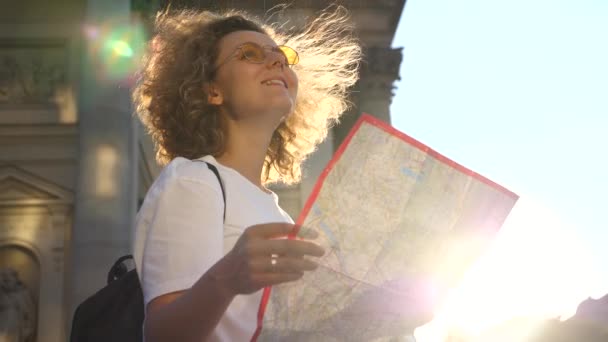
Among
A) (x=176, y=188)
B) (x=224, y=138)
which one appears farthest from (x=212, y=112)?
(x=176, y=188)

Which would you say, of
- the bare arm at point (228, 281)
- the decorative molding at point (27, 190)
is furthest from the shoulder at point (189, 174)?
the decorative molding at point (27, 190)

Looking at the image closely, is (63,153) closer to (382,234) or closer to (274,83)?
(274,83)

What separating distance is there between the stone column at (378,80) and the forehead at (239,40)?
47.5ft

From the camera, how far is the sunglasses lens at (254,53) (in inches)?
102

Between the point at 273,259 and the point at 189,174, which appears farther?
the point at 189,174

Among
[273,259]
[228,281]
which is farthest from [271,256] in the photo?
[228,281]

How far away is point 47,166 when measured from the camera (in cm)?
1327

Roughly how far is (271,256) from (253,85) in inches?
40.6

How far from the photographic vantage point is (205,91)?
2.70 m

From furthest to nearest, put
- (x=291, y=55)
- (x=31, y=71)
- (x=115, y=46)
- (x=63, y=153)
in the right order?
1. (x=31, y=71)
2. (x=63, y=153)
3. (x=115, y=46)
4. (x=291, y=55)

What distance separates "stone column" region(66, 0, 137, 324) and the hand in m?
9.80

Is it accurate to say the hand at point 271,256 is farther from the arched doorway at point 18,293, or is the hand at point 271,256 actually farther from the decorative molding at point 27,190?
the decorative molding at point 27,190

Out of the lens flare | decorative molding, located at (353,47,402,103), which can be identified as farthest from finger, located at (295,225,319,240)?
decorative molding, located at (353,47,402,103)

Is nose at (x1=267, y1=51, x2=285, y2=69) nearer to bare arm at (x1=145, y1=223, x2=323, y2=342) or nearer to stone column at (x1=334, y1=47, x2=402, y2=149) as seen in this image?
bare arm at (x1=145, y1=223, x2=323, y2=342)
